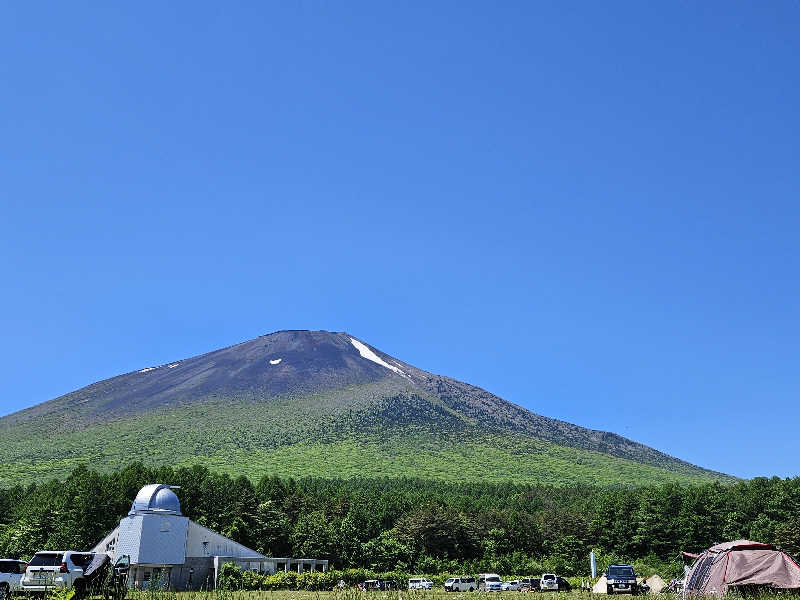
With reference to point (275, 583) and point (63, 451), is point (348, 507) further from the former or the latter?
point (63, 451)

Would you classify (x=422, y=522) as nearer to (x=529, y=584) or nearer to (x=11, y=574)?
(x=529, y=584)

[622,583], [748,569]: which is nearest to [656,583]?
[622,583]

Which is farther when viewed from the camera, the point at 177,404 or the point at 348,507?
the point at 177,404

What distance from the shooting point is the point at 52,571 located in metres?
25.4

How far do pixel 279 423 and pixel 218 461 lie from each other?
4019 cm

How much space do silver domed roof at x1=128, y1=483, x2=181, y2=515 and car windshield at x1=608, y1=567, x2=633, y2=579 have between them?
31.8 m


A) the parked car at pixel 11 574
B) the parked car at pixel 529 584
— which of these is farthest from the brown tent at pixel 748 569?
the parked car at pixel 529 584

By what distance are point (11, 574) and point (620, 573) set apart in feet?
92.8

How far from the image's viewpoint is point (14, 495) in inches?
3671

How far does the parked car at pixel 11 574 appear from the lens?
25.3 m

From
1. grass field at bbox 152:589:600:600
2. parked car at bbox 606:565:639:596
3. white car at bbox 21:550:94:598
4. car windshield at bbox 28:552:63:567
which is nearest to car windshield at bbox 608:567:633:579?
parked car at bbox 606:565:639:596

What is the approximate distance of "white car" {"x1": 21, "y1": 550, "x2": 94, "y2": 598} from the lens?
2483cm

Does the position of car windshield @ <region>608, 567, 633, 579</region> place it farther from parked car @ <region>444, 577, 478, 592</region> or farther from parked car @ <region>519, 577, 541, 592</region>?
parked car @ <region>519, 577, 541, 592</region>

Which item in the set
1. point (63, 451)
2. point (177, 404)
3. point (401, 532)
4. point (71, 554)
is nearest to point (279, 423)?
point (177, 404)
